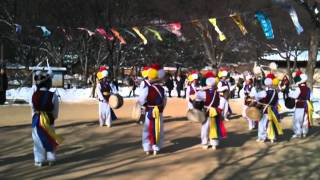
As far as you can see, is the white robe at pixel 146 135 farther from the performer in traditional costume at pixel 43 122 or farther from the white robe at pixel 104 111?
the white robe at pixel 104 111

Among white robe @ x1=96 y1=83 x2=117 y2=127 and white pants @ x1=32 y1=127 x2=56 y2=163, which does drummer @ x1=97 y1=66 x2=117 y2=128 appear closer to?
white robe @ x1=96 y1=83 x2=117 y2=127

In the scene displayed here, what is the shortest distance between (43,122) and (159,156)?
2.35 metres

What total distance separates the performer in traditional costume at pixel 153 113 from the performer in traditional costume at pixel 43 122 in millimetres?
1879

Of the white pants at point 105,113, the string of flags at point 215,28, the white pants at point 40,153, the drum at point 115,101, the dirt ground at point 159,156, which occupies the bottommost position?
the dirt ground at point 159,156

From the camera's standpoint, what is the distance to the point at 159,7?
132 feet

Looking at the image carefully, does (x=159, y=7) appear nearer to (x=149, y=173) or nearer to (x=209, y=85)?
(x=209, y=85)

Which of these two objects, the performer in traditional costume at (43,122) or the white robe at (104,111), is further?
the white robe at (104,111)

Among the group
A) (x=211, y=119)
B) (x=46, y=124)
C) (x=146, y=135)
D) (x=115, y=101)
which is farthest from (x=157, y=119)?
(x=115, y=101)

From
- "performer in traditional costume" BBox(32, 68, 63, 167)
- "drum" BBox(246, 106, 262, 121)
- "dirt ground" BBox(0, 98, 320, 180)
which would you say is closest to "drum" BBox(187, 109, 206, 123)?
"dirt ground" BBox(0, 98, 320, 180)

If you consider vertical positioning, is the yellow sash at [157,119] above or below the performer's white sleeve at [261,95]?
below

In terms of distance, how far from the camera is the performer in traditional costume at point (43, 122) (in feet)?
30.8

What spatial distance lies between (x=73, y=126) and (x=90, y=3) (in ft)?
71.0

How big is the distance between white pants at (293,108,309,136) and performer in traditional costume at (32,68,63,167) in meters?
6.45

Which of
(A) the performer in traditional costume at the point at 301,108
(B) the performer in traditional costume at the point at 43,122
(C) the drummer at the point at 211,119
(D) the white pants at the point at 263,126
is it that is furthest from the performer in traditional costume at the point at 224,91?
(B) the performer in traditional costume at the point at 43,122
